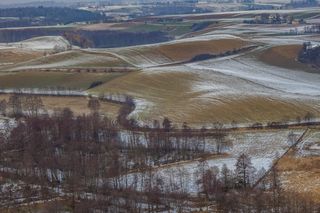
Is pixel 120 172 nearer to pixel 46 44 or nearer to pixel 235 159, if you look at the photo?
pixel 235 159

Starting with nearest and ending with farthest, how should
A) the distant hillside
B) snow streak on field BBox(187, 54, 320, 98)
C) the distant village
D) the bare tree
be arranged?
1. the bare tree
2. snow streak on field BBox(187, 54, 320, 98)
3. the distant hillside
4. the distant village

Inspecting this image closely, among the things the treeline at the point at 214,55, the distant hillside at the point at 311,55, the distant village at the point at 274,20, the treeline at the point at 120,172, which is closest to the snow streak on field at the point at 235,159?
the treeline at the point at 120,172

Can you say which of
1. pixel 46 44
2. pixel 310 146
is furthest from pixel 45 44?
pixel 310 146

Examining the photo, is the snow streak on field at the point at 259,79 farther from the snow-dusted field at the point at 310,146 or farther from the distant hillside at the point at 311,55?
the snow-dusted field at the point at 310,146

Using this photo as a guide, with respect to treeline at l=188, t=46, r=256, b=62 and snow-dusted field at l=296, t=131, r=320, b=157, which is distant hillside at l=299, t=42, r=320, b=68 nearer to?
treeline at l=188, t=46, r=256, b=62

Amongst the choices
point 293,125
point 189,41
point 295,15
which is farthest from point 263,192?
point 295,15

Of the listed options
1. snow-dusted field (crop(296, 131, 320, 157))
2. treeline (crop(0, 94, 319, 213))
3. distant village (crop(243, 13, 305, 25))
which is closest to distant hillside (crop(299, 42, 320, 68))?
snow-dusted field (crop(296, 131, 320, 157))

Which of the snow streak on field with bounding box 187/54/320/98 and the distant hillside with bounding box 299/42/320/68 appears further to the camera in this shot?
the distant hillside with bounding box 299/42/320/68

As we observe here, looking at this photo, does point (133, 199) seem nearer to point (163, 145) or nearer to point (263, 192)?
point (263, 192)
